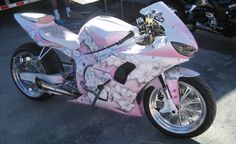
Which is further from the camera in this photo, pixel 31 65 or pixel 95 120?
pixel 31 65

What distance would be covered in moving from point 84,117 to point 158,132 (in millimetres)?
903

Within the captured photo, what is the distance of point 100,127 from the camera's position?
4387mm

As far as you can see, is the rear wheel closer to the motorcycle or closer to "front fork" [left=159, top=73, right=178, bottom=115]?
"front fork" [left=159, top=73, right=178, bottom=115]

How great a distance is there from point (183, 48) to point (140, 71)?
460 mm

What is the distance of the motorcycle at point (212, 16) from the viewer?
19.4 feet

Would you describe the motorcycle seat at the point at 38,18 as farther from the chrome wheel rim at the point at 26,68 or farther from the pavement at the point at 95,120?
the pavement at the point at 95,120

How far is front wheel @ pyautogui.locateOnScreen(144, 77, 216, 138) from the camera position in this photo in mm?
3736

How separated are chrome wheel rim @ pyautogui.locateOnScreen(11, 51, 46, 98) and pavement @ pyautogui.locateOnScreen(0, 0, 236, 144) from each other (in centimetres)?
14

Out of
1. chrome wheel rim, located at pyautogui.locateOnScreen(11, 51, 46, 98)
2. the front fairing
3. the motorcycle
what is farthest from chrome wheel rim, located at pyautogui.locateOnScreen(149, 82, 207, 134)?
the motorcycle

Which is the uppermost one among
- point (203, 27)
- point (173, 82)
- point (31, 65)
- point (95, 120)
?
point (173, 82)

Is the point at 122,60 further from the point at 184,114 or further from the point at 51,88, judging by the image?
the point at 51,88

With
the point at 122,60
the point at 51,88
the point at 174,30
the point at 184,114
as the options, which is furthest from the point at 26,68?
the point at 174,30

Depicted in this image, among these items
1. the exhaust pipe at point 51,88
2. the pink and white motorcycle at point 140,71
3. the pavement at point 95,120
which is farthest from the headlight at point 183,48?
the exhaust pipe at point 51,88

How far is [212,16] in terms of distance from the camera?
608 centimetres
